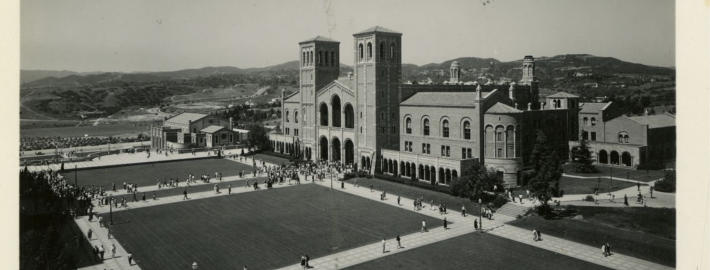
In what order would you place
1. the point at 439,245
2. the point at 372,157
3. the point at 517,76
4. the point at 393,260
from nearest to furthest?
1. the point at 393,260
2. the point at 439,245
3. the point at 372,157
4. the point at 517,76

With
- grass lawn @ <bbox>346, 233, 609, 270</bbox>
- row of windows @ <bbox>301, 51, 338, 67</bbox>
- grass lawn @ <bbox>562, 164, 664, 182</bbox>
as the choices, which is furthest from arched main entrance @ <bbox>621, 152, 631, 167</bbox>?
row of windows @ <bbox>301, 51, 338, 67</bbox>

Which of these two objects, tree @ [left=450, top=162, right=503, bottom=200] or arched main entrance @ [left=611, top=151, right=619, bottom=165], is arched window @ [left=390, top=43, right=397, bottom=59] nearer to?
tree @ [left=450, top=162, right=503, bottom=200]

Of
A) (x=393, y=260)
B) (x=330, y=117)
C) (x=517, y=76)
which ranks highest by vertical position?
(x=517, y=76)

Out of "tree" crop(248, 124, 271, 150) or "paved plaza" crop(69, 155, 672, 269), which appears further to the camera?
"tree" crop(248, 124, 271, 150)

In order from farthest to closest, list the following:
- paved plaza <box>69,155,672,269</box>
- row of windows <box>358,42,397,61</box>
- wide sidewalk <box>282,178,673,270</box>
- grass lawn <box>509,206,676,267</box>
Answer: row of windows <box>358,42,397,61</box>, grass lawn <box>509,206,676,267</box>, paved plaza <box>69,155,672,269</box>, wide sidewalk <box>282,178,673,270</box>

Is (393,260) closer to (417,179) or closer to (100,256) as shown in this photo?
(100,256)

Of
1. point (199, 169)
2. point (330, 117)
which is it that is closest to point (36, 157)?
point (199, 169)
